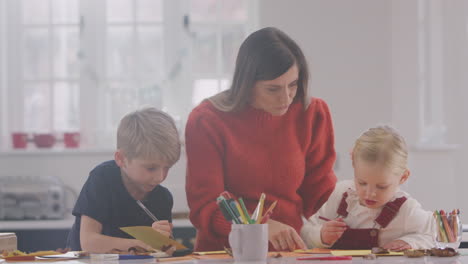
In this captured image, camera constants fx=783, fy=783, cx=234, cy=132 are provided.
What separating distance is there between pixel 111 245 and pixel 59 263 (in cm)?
25

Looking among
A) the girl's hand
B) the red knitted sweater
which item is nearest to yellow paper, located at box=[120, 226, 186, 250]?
the red knitted sweater

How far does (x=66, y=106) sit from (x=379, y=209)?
317 centimetres

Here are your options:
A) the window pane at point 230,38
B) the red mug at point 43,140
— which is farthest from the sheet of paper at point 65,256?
the window pane at point 230,38

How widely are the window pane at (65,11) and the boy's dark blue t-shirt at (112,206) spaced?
2.96m

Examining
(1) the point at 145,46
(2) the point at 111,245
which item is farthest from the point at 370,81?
(2) the point at 111,245

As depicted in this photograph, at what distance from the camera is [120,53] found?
16.1ft

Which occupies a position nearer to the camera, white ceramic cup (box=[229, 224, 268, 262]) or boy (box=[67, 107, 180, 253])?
white ceramic cup (box=[229, 224, 268, 262])

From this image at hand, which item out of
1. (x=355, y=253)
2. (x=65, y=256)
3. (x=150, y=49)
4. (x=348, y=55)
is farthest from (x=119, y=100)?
(x=355, y=253)

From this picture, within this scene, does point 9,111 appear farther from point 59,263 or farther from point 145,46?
point 59,263

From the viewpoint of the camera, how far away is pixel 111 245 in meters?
2.04

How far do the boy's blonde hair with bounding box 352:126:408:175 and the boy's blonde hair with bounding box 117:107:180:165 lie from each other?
508mm

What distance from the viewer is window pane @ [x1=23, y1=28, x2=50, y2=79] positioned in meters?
4.95

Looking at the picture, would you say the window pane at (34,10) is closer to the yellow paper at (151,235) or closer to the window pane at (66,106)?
the window pane at (66,106)

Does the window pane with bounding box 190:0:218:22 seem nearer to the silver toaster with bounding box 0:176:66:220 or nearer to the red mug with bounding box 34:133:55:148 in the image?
the red mug with bounding box 34:133:55:148
